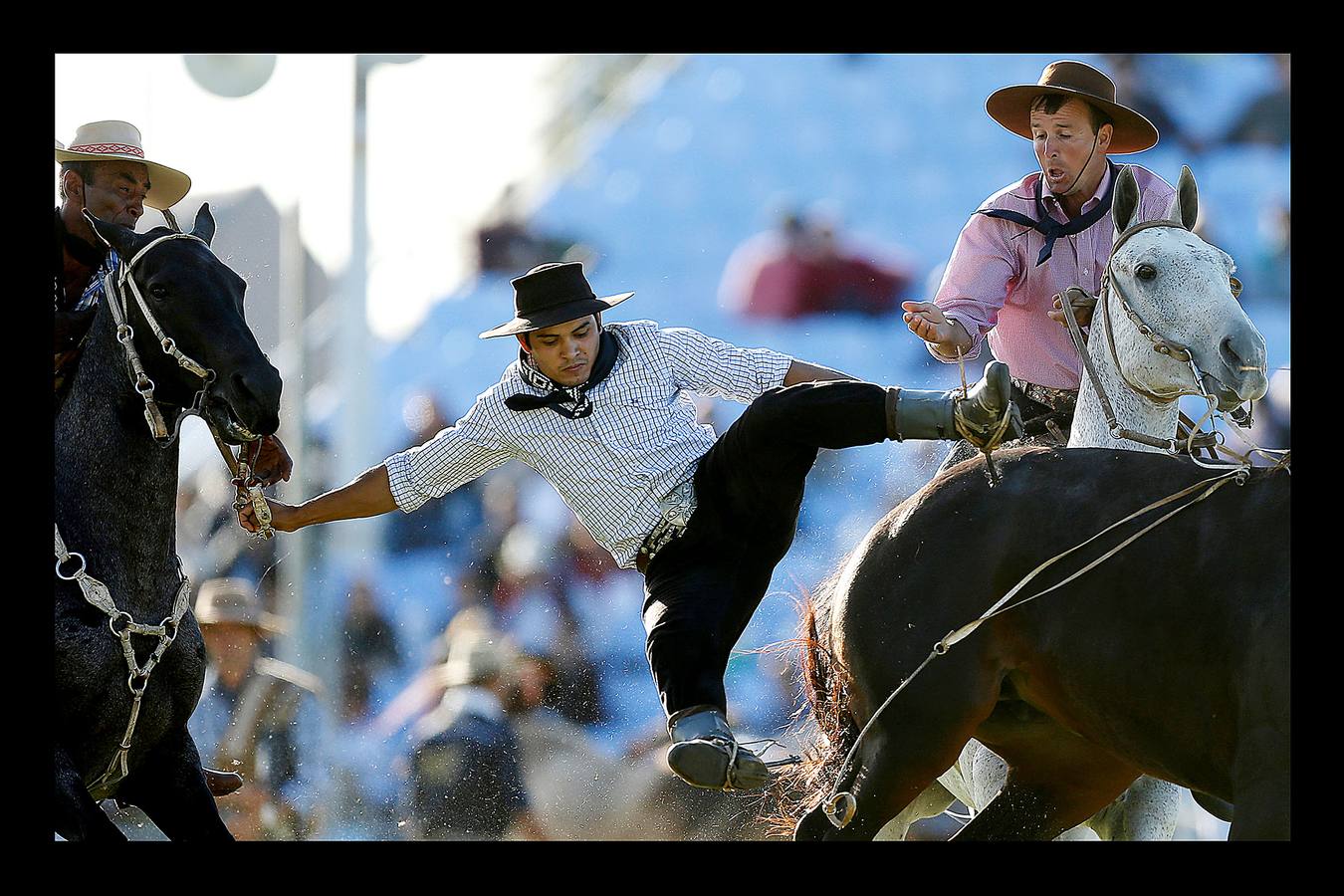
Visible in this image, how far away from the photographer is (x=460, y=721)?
7109 millimetres

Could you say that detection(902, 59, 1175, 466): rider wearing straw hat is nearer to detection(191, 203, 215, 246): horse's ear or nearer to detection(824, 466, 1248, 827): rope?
detection(824, 466, 1248, 827): rope

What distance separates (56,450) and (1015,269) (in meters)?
2.72

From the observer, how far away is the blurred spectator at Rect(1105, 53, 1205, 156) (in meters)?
8.80

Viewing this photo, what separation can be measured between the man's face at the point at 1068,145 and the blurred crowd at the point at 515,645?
1680 millimetres

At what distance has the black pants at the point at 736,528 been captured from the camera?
13.1 ft

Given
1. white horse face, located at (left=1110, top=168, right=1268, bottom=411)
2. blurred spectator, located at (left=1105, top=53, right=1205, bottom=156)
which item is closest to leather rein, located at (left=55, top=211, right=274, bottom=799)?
white horse face, located at (left=1110, top=168, right=1268, bottom=411)

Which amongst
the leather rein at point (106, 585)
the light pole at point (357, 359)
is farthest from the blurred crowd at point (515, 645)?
the leather rein at point (106, 585)

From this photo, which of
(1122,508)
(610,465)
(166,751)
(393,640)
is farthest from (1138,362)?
(393,640)

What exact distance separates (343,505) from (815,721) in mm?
1396

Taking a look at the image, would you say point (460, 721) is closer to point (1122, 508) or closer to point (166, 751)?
point (166, 751)

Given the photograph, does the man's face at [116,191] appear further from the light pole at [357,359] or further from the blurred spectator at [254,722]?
the light pole at [357,359]

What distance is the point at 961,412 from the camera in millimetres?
3775

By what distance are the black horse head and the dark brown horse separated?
5.10ft

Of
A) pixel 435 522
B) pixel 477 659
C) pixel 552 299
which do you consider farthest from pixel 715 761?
pixel 435 522
